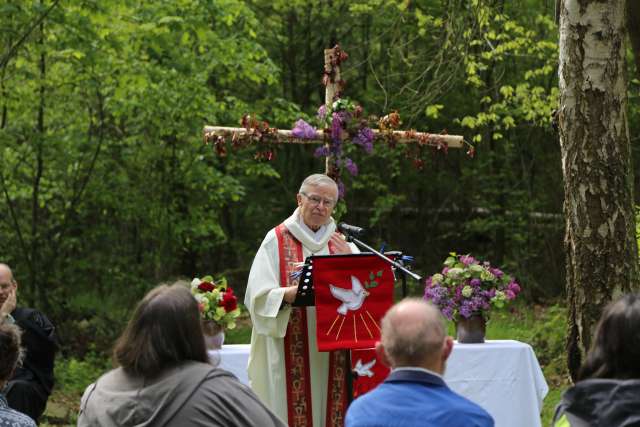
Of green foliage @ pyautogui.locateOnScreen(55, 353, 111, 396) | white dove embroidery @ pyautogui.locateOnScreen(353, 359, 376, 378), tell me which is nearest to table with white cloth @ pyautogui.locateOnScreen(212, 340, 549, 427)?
white dove embroidery @ pyautogui.locateOnScreen(353, 359, 376, 378)

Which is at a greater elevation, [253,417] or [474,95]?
[474,95]

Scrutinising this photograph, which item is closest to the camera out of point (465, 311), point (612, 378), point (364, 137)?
point (612, 378)

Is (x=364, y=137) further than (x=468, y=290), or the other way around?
(x=468, y=290)

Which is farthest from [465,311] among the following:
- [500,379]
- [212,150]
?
[212,150]

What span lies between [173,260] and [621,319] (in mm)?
13541

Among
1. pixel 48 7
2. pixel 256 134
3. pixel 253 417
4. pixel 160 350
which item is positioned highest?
pixel 48 7

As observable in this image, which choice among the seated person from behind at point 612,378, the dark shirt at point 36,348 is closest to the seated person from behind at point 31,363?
the dark shirt at point 36,348

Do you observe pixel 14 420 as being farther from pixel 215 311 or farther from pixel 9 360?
pixel 215 311

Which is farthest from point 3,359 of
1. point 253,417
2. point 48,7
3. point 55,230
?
point 55,230

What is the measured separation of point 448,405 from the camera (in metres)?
3.04

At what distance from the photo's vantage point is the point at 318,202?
654cm

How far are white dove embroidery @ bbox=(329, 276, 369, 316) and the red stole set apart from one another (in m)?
0.50

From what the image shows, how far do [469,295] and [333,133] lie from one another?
4.73ft

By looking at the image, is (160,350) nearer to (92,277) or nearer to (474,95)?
(92,277)
